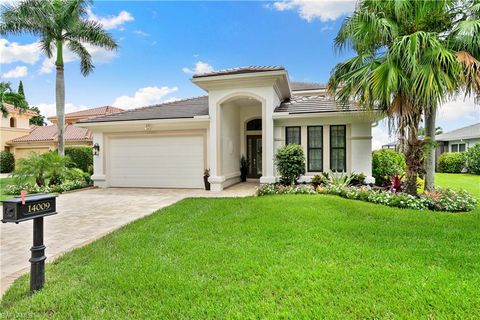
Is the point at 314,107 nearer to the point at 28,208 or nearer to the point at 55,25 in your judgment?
the point at 28,208

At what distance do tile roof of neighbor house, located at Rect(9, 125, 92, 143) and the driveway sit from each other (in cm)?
1772

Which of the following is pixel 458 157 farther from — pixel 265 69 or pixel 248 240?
pixel 248 240

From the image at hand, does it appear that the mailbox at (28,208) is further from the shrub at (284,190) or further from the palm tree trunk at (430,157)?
the palm tree trunk at (430,157)

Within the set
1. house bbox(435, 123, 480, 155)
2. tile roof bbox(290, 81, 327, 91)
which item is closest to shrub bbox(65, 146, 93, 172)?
tile roof bbox(290, 81, 327, 91)

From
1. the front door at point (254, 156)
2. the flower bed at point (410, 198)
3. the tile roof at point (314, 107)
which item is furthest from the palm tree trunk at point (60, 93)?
the flower bed at point (410, 198)

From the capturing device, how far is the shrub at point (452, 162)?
20.8m

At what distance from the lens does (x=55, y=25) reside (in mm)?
14828

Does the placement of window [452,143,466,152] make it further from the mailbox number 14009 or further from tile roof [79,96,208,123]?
the mailbox number 14009

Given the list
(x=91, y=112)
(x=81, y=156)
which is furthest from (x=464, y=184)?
(x=91, y=112)

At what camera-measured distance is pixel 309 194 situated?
9.62 meters

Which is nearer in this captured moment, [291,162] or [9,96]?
[291,162]

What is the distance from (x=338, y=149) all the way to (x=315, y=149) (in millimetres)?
965

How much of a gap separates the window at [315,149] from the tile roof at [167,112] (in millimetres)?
4998

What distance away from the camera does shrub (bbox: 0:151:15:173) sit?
28062 mm
